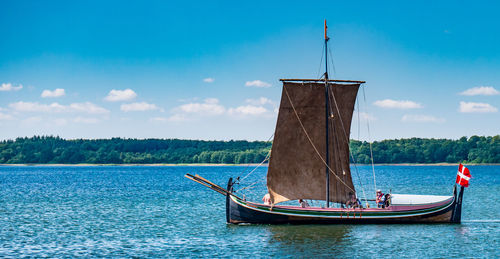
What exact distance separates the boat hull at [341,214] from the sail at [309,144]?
1.34 meters

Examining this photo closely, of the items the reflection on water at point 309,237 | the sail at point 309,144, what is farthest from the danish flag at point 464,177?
the reflection on water at point 309,237

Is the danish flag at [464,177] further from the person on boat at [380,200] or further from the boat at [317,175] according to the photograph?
→ the person on boat at [380,200]

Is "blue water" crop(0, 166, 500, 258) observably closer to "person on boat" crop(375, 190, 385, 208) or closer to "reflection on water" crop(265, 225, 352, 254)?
"reflection on water" crop(265, 225, 352, 254)

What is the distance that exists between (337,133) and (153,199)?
35.0m

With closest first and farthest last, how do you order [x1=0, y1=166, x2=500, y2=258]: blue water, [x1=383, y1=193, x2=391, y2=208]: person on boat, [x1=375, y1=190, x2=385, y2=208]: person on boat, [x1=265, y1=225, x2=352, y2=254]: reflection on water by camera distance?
1. [x1=0, y1=166, x2=500, y2=258]: blue water
2. [x1=265, y1=225, x2=352, y2=254]: reflection on water
3. [x1=383, y1=193, x2=391, y2=208]: person on boat
4. [x1=375, y1=190, x2=385, y2=208]: person on boat

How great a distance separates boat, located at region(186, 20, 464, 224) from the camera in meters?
40.2

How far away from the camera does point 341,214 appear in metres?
39.8

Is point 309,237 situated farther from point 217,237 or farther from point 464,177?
point 464,177

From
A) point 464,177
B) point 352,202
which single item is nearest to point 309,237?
point 352,202

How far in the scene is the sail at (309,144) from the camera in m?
40.9

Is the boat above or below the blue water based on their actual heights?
above

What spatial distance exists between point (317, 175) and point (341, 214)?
3575mm

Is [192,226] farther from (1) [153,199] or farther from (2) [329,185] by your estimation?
(1) [153,199]

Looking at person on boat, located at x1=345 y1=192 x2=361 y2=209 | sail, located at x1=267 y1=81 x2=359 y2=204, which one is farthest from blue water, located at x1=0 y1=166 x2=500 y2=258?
sail, located at x1=267 y1=81 x2=359 y2=204
